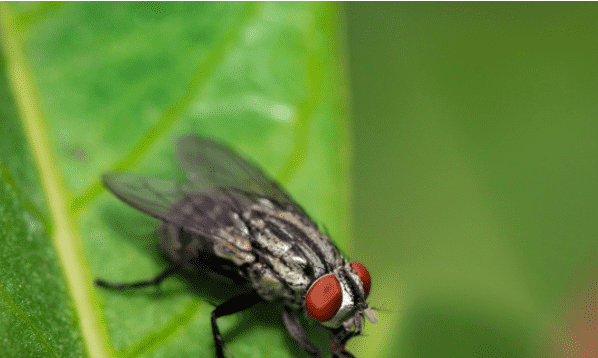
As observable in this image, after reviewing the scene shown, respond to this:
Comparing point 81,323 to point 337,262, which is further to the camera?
point 337,262

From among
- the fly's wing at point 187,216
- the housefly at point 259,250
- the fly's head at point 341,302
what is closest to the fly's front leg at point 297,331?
the housefly at point 259,250

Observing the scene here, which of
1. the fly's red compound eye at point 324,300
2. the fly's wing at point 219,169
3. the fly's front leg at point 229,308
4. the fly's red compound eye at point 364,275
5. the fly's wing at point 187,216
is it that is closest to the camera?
the fly's front leg at point 229,308

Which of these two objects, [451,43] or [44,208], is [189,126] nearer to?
[44,208]

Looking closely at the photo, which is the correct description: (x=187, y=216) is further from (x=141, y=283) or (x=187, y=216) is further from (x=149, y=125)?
(x=149, y=125)

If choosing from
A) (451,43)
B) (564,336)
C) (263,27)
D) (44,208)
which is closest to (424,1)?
(451,43)

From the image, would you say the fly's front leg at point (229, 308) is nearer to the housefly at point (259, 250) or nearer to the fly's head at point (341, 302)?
the housefly at point (259, 250)

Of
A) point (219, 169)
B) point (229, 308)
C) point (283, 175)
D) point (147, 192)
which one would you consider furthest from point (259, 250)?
point (219, 169)

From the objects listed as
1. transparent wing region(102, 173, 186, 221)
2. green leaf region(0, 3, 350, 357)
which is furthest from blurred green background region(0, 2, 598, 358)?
transparent wing region(102, 173, 186, 221)

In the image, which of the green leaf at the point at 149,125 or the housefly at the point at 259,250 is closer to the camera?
the green leaf at the point at 149,125

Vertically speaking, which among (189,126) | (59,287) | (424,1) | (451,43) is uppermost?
(424,1)

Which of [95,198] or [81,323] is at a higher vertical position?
[95,198]
